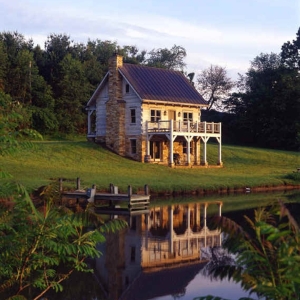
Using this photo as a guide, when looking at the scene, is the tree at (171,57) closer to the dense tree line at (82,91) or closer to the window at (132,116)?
the dense tree line at (82,91)

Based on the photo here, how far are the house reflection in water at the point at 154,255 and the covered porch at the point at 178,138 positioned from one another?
73.2 feet

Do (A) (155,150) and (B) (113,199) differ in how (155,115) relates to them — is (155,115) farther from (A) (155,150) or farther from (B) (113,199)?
(B) (113,199)

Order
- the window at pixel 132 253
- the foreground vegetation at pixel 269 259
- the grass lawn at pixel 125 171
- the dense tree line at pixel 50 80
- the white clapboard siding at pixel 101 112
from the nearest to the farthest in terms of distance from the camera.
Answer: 1. the foreground vegetation at pixel 269 259
2. the window at pixel 132 253
3. the grass lawn at pixel 125 171
4. the white clapboard siding at pixel 101 112
5. the dense tree line at pixel 50 80

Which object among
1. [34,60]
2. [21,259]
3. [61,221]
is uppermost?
[34,60]

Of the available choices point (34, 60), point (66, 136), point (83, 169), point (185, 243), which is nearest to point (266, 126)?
point (66, 136)

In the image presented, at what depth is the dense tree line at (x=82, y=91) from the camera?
6744 centimetres

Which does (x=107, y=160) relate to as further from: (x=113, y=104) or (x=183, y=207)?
(x=183, y=207)

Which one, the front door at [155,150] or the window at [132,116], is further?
the front door at [155,150]

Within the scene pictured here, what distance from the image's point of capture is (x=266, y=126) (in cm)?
7325

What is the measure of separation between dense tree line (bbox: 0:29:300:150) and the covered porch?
1306 cm

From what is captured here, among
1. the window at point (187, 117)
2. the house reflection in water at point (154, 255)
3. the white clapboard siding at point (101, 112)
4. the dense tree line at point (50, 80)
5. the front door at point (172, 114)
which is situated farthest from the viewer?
the dense tree line at point (50, 80)

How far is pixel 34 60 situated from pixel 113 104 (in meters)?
23.5

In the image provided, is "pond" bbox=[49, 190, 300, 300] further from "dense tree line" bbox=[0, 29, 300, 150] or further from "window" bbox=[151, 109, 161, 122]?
"dense tree line" bbox=[0, 29, 300, 150]

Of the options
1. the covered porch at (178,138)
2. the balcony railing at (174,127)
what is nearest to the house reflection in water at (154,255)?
the covered porch at (178,138)
